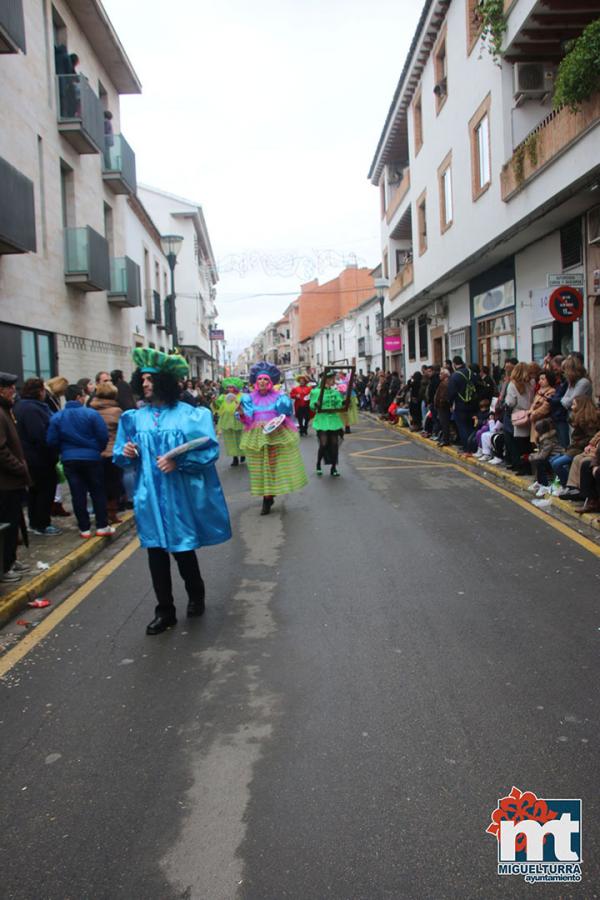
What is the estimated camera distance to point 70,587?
21.2 feet

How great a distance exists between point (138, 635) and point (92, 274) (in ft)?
44.5

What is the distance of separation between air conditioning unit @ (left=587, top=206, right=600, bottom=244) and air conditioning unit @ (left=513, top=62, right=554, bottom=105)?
10.9 ft

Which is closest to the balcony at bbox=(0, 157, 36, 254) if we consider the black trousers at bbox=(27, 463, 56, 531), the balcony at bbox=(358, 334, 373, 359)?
the black trousers at bbox=(27, 463, 56, 531)

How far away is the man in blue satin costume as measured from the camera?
5.05 m

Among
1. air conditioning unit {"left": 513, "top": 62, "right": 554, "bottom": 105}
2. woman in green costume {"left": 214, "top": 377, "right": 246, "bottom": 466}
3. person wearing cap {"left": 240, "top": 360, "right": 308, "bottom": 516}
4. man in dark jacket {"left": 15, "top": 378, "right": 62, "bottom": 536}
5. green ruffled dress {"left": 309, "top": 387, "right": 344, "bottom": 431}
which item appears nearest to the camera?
man in dark jacket {"left": 15, "top": 378, "right": 62, "bottom": 536}

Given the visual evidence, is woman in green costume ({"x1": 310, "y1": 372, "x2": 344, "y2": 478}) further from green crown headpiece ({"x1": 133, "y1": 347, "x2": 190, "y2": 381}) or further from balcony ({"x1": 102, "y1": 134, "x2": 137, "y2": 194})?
balcony ({"x1": 102, "y1": 134, "x2": 137, "y2": 194})

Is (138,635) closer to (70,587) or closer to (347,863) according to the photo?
(70,587)

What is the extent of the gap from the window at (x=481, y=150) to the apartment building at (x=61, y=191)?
29.6 feet

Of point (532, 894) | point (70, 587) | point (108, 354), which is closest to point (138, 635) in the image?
point (70, 587)

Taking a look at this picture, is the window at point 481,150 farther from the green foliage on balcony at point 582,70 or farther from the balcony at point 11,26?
the balcony at point 11,26

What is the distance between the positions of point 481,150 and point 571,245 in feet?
15.1

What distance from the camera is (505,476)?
1126cm

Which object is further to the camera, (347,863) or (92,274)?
(92,274)

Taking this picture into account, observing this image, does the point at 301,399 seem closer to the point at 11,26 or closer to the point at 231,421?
the point at 231,421
